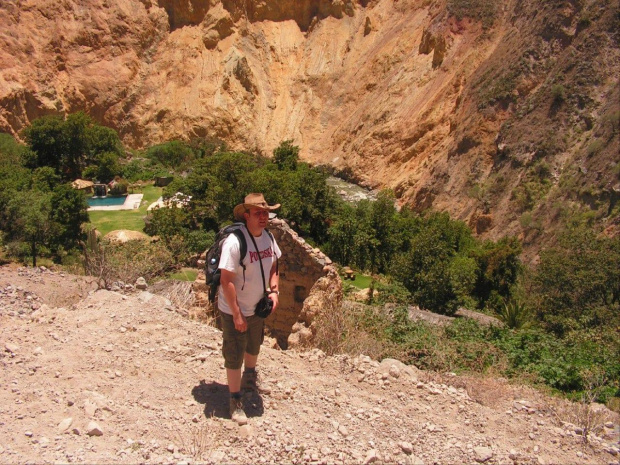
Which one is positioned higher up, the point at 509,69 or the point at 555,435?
the point at 509,69

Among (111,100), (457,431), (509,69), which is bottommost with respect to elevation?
(457,431)

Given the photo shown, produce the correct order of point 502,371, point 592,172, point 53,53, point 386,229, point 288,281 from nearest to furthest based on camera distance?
1. point 502,371
2. point 288,281
3. point 592,172
4. point 386,229
5. point 53,53

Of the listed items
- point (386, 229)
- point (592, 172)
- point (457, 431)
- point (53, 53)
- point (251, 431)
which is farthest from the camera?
point (53, 53)

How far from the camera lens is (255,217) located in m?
4.36

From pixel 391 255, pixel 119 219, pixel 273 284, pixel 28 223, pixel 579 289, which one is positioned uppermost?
pixel 273 284

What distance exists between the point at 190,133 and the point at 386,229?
70.3 feet

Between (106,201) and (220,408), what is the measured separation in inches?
1048

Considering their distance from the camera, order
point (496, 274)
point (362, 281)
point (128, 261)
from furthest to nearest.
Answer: point (362, 281)
point (496, 274)
point (128, 261)

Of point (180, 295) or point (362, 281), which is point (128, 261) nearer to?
point (180, 295)

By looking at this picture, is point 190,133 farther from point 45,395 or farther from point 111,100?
point 45,395

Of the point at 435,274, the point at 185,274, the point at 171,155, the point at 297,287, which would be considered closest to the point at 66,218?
the point at 185,274

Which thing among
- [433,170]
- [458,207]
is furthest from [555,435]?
[433,170]

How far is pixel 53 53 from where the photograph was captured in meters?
37.8

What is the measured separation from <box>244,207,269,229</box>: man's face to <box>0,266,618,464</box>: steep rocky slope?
1472 mm
